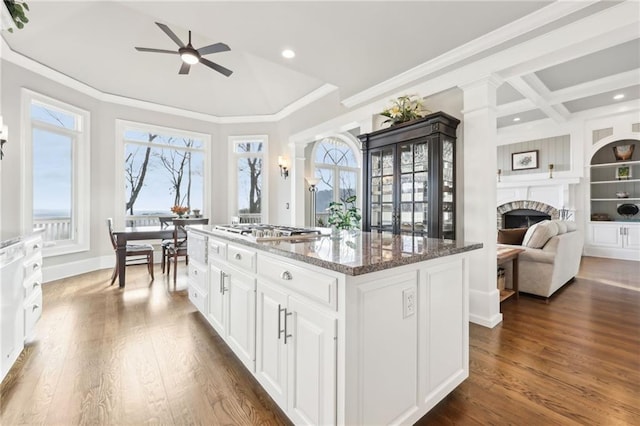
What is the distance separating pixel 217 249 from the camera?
7.61ft

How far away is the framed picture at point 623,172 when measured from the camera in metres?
5.89

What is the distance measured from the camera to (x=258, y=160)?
6.39 meters

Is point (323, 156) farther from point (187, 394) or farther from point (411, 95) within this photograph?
point (187, 394)

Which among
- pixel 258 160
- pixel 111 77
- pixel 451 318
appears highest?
pixel 111 77

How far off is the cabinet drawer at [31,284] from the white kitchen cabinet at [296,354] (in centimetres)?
191

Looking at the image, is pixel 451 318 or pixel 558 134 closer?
pixel 451 318

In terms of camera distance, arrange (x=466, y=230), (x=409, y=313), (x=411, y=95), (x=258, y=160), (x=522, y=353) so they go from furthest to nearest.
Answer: (x=258, y=160), (x=411, y=95), (x=466, y=230), (x=522, y=353), (x=409, y=313)

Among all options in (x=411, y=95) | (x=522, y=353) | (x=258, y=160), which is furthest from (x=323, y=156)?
(x=522, y=353)

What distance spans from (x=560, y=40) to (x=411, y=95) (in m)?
1.38

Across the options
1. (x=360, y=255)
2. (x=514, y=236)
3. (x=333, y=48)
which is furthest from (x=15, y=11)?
(x=514, y=236)

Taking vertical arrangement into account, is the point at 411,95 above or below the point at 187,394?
above

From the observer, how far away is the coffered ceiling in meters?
2.42

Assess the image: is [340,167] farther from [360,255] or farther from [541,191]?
[360,255]

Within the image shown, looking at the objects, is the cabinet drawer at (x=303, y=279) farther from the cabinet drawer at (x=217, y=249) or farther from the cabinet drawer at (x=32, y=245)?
the cabinet drawer at (x=32, y=245)
